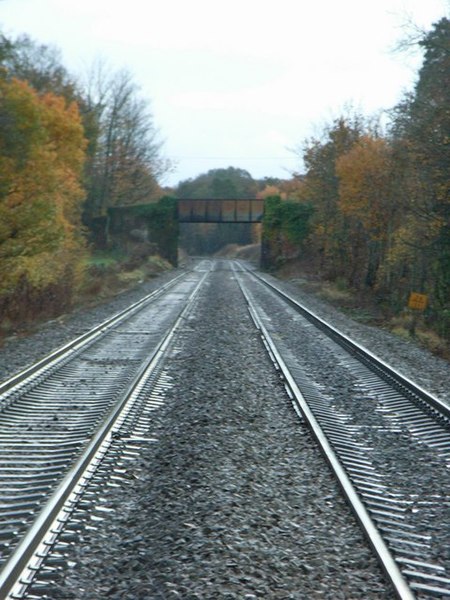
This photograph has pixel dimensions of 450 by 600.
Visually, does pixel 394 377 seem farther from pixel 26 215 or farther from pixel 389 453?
pixel 26 215

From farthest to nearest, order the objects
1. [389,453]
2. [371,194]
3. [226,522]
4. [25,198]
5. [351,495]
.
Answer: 1. [371,194]
2. [25,198]
3. [389,453]
4. [351,495]
5. [226,522]

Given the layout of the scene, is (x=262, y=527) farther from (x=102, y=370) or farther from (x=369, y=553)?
(x=102, y=370)

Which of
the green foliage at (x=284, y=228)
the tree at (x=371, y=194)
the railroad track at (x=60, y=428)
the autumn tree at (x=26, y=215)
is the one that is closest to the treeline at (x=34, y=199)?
the autumn tree at (x=26, y=215)

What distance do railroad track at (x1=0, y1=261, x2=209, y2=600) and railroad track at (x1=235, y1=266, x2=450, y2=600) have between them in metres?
2.25

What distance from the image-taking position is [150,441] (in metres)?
8.22

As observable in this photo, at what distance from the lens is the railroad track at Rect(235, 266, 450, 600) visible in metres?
5.22

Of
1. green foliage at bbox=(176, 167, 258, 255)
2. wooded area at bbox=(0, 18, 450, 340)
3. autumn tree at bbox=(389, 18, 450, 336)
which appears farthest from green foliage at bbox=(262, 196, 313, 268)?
green foliage at bbox=(176, 167, 258, 255)

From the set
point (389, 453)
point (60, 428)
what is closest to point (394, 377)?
point (389, 453)

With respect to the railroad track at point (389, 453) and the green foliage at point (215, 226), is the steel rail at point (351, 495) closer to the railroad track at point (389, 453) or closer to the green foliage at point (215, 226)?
the railroad track at point (389, 453)

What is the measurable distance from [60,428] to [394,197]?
2505 cm

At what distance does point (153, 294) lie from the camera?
31750 mm

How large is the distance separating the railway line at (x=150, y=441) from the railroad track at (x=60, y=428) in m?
0.02

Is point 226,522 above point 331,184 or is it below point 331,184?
below

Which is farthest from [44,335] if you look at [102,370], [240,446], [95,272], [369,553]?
[95,272]
